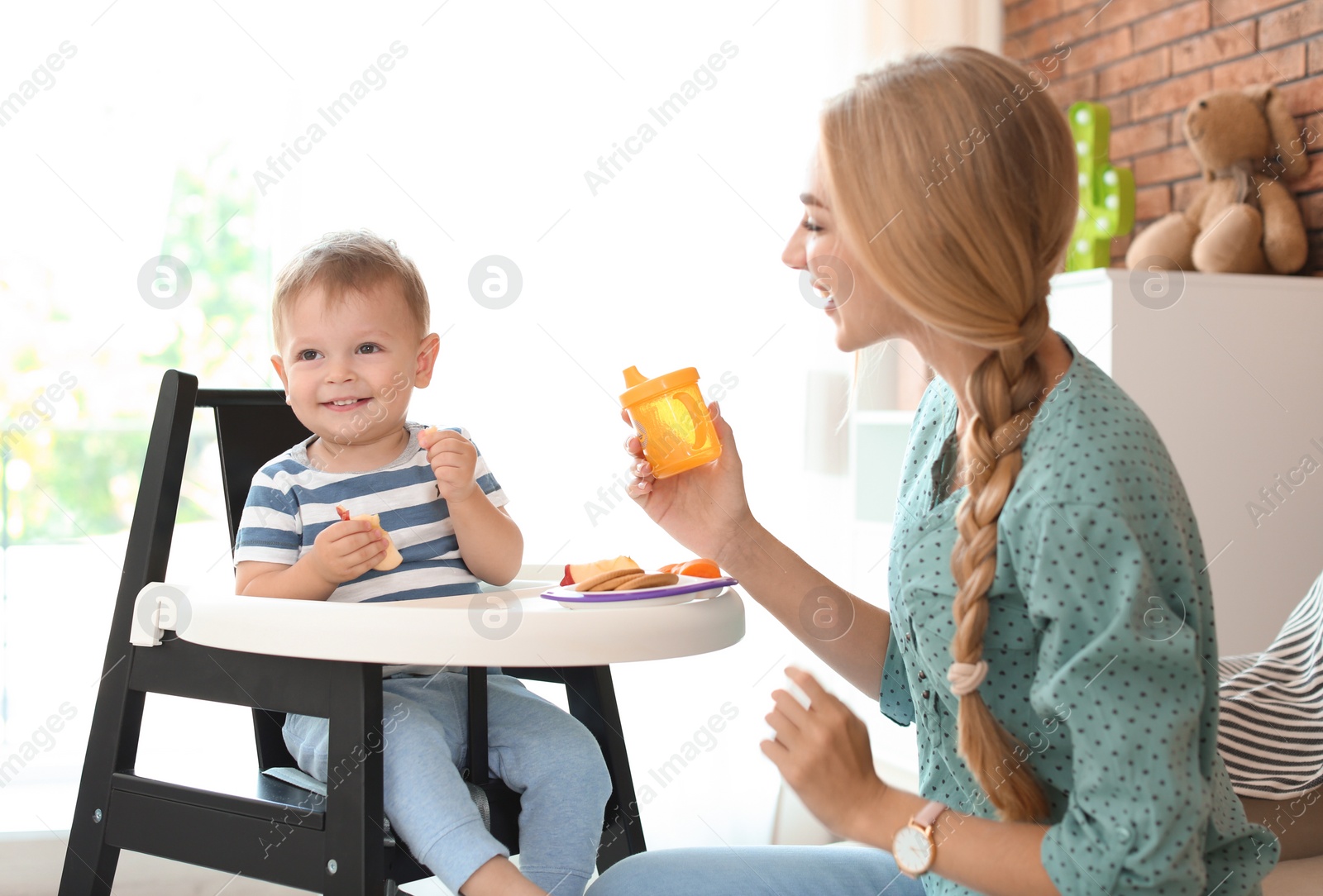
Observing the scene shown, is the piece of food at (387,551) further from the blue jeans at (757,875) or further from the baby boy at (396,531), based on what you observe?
the blue jeans at (757,875)

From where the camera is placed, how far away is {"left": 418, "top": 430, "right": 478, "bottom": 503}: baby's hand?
1302 millimetres

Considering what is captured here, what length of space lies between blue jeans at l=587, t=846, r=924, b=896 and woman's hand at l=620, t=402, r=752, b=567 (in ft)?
1.19

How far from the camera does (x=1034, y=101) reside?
0.94 meters

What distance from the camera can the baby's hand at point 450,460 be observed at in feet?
4.27

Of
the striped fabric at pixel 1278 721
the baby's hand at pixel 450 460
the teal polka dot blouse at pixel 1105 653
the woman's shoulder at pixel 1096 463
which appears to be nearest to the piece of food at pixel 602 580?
the baby's hand at pixel 450 460

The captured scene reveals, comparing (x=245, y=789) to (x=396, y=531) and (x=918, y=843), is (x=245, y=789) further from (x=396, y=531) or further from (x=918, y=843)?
(x=918, y=843)

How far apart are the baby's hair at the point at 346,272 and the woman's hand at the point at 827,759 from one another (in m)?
0.77

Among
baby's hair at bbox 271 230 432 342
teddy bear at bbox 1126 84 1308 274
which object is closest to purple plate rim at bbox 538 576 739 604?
baby's hair at bbox 271 230 432 342

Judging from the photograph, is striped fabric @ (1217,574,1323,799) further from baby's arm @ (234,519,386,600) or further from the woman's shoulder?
baby's arm @ (234,519,386,600)

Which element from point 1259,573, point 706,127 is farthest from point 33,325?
point 1259,573

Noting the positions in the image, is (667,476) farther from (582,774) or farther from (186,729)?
(186,729)

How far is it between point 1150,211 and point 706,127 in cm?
132

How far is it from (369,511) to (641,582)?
43cm

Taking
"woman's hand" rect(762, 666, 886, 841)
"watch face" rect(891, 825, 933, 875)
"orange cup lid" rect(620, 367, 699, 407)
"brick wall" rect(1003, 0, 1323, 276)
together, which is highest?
"brick wall" rect(1003, 0, 1323, 276)
